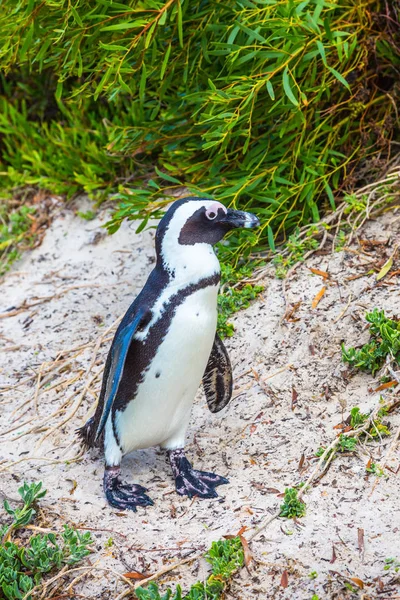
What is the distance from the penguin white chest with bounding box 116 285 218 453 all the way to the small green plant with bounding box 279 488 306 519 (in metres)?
0.53

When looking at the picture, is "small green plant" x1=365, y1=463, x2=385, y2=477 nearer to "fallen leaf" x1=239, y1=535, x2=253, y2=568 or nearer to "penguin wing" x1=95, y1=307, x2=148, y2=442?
"fallen leaf" x1=239, y1=535, x2=253, y2=568

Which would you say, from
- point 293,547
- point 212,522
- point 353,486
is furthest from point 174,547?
point 353,486

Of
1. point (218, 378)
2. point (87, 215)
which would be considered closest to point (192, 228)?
point (218, 378)

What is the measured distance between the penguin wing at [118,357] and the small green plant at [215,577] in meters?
0.64

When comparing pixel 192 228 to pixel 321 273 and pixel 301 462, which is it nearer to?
pixel 301 462

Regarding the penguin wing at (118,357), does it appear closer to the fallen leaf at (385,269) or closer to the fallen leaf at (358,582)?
the fallen leaf at (358,582)

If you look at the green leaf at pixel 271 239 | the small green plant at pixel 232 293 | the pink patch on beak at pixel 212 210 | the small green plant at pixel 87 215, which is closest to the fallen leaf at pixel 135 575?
the pink patch on beak at pixel 212 210

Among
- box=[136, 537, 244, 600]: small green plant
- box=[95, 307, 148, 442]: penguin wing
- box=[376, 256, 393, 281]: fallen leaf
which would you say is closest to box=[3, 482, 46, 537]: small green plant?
→ box=[95, 307, 148, 442]: penguin wing

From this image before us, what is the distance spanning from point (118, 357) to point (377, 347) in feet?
3.31

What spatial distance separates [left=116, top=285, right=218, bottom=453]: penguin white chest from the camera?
2871 millimetres

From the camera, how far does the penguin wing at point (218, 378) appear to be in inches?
126

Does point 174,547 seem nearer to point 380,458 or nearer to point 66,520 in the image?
point 66,520

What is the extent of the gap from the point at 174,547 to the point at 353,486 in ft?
2.00

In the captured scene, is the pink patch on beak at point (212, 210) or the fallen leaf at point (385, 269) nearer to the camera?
the pink patch on beak at point (212, 210)
